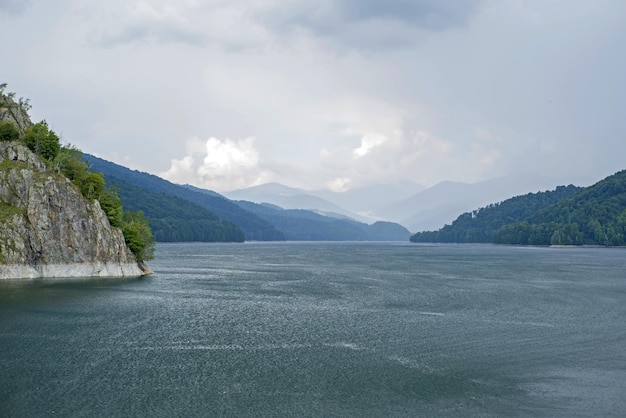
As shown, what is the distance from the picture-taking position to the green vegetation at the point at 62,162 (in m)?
111

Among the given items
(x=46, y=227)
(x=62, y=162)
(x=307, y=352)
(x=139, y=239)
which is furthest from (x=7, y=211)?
(x=307, y=352)

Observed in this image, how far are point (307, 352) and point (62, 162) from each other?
283 feet

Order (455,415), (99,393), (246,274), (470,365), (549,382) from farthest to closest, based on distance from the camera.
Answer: (246,274) → (470,365) → (549,382) → (99,393) → (455,415)

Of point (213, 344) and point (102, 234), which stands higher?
point (102, 234)

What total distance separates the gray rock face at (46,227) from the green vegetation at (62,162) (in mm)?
3840

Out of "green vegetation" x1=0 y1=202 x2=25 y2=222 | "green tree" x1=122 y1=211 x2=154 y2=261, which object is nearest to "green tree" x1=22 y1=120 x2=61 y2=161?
"green vegetation" x1=0 y1=202 x2=25 y2=222

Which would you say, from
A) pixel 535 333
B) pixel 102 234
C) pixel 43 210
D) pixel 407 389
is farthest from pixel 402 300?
pixel 43 210

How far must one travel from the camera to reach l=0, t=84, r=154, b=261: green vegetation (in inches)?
4353

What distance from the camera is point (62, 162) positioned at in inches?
4407

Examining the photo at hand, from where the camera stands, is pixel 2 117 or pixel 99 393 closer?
pixel 99 393

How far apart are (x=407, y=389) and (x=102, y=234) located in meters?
84.4

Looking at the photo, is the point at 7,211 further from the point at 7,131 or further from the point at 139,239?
the point at 139,239

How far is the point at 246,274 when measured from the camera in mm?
125188

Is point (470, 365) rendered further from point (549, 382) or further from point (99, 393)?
point (99, 393)
